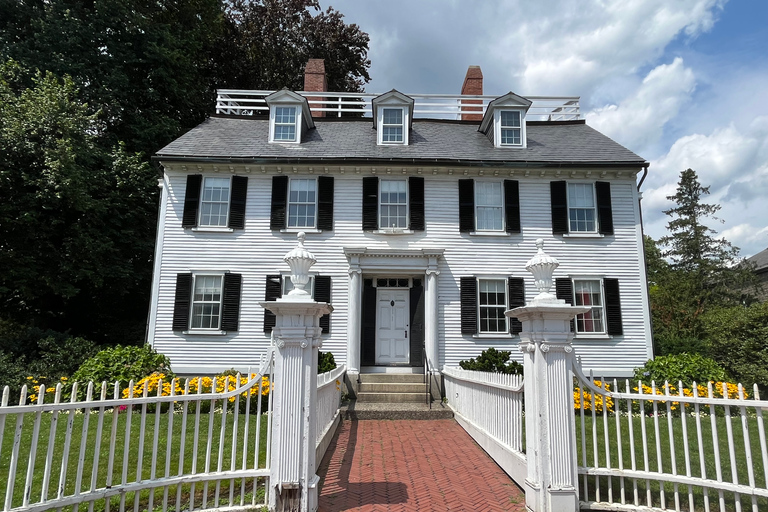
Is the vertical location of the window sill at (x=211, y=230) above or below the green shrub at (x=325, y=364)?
above

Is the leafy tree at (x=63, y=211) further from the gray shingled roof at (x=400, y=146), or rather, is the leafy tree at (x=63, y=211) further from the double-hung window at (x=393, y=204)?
the double-hung window at (x=393, y=204)

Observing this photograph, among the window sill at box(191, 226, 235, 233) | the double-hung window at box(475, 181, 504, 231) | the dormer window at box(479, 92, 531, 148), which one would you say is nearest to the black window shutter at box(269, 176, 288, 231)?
the window sill at box(191, 226, 235, 233)

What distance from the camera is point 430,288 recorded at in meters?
12.4

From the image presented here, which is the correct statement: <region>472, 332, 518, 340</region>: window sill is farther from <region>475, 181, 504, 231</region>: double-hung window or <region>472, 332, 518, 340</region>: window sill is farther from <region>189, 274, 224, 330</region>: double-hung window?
<region>189, 274, 224, 330</region>: double-hung window

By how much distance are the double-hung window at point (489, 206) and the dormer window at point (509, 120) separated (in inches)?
68.1

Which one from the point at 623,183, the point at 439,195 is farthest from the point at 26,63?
the point at 623,183

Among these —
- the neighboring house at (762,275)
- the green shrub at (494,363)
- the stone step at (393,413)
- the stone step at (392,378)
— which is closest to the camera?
the stone step at (393,413)

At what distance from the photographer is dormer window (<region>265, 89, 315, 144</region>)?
14.0m

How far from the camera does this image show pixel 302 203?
13.1 metres

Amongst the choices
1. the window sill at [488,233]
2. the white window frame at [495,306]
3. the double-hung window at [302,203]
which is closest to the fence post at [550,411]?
the white window frame at [495,306]

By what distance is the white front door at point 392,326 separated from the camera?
12602 millimetres

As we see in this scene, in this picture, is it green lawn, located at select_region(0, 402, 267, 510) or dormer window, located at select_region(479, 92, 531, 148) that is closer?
green lawn, located at select_region(0, 402, 267, 510)

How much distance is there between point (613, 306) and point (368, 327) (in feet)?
23.2

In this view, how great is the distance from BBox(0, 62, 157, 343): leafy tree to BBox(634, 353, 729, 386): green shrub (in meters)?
16.3
